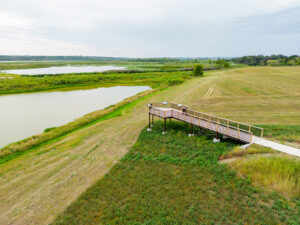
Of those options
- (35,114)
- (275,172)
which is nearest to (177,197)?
(275,172)

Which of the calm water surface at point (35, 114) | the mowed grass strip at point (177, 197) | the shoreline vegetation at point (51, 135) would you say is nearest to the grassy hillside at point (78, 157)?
the shoreline vegetation at point (51, 135)

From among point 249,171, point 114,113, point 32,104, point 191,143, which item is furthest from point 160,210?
point 32,104

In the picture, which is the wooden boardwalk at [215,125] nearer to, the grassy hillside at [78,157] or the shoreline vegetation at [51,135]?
the grassy hillside at [78,157]

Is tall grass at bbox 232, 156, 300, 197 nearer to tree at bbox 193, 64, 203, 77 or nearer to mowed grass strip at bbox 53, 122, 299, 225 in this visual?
mowed grass strip at bbox 53, 122, 299, 225

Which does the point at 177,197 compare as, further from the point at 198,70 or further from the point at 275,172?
the point at 198,70

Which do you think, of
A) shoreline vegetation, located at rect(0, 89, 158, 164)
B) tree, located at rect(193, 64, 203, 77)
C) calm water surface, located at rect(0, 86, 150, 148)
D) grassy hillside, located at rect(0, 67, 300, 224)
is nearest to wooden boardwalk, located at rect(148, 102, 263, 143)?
grassy hillside, located at rect(0, 67, 300, 224)
